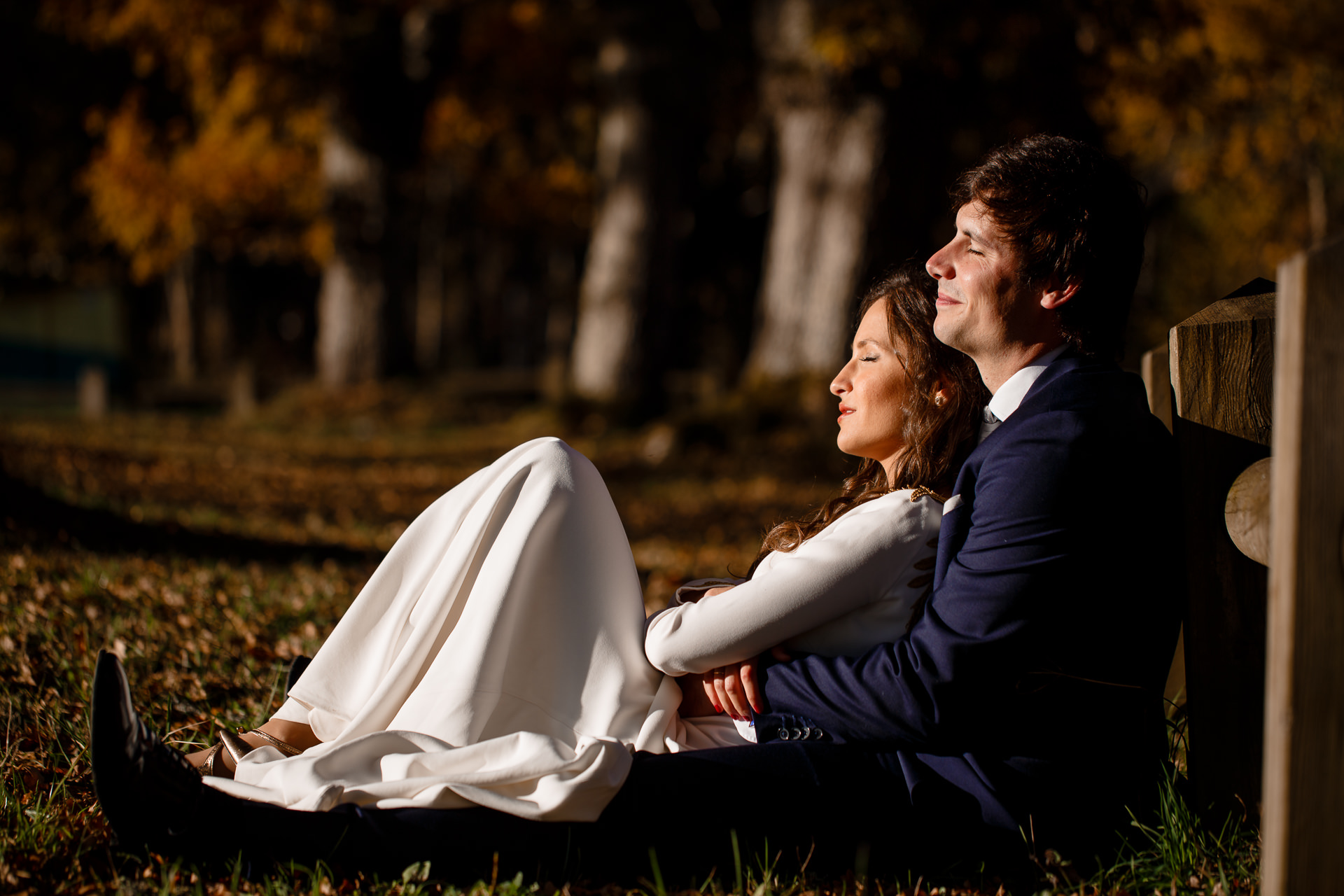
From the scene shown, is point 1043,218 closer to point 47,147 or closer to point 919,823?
point 919,823

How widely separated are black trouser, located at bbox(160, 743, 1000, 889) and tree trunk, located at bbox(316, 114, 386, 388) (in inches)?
633

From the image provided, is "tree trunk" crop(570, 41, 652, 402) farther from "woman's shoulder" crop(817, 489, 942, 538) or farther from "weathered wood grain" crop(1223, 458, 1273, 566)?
"weathered wood grain" crop(1223, 458, 1273, 566)

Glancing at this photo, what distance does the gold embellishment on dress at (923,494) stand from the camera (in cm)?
240

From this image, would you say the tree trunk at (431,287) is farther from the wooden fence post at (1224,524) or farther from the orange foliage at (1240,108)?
the wooden fence post at (1224,524)

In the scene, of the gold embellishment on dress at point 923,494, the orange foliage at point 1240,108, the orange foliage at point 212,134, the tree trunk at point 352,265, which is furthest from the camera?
the tree trunk at point 352,265

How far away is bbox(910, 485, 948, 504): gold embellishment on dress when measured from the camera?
240cm

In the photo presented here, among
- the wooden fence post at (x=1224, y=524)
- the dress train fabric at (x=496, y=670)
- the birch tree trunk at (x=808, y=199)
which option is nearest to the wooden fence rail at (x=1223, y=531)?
the wooden fence post at (x=1224, y=524)

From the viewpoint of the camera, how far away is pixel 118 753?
2086 mm

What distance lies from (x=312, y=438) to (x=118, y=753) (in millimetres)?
13286

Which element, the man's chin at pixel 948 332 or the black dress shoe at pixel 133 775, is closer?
the black dress shoe at pixel 133 775

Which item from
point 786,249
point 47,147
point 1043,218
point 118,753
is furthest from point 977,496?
point 47,147

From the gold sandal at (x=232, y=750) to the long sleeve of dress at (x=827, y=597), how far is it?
959 millimetres

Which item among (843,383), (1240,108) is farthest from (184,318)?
(843,383)

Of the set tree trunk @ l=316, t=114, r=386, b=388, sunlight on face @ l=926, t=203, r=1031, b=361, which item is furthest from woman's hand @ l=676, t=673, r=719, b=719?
tree trunk @ l=316, t=114, r=386, b=388
